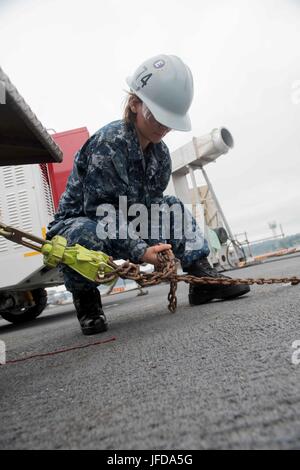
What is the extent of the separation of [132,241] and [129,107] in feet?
2.06

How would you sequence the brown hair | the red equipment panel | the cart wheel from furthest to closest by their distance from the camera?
1. the cart wheel
2. the red equipment panel
3. the brown hair

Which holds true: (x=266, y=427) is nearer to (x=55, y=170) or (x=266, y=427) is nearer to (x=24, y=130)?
(x=24, y=130)

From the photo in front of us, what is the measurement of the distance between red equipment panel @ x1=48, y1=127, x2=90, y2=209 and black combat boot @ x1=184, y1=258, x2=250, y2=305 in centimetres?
193

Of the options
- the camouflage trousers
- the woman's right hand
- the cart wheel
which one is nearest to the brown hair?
the camouflage trousers

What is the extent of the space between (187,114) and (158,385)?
4.41 feet

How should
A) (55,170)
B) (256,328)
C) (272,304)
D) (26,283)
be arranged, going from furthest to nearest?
(55,170)
(26,283)
(272,304)
(256,328)

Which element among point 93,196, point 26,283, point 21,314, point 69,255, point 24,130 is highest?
point 24,130

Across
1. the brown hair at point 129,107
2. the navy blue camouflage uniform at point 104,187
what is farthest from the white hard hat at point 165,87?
the navy blue camouflage uniform at point 104,187

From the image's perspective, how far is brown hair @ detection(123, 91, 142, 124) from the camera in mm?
1628

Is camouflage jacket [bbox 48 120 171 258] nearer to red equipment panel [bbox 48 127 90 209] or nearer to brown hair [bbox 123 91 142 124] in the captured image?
brown hair [bbox 123 91 142 124]

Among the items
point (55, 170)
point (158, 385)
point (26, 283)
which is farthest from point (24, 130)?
Result: point (55, 170)

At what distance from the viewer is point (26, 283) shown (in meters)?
3.03

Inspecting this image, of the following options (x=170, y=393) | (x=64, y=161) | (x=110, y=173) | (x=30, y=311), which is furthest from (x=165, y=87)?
(x=30, y=311)

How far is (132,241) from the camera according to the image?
1.47 meters
